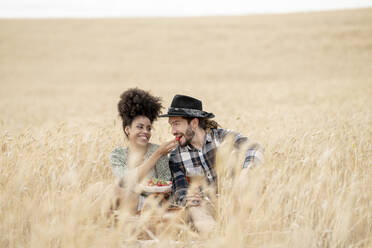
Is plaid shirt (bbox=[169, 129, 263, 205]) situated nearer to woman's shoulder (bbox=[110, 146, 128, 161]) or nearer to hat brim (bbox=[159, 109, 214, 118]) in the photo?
hat brim (bbox=[159, 109, 214, 118])

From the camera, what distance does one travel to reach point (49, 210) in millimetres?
2443

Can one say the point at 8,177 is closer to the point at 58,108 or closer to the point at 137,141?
the point at 137,141

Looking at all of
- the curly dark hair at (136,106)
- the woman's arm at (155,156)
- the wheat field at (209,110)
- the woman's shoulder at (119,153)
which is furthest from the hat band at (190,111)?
the wheat field at (209,110)

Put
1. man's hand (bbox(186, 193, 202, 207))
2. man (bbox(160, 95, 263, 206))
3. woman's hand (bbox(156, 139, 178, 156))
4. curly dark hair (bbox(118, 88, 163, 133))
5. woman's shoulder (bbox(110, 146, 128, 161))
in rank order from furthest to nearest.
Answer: curly dark hair (bbox(118, 88, 163, 133)) → woman's shoulder (bbox(110, 146, 128, 161)) → man (bbox(160, 95, 263, 206)) → woman's hand (bbox(156, 139, 178, 156)) → man's hand (bbox(186, 193, 202, 207))

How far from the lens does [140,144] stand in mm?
3562

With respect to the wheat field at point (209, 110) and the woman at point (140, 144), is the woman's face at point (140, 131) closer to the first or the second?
the woman at point (140, 144)

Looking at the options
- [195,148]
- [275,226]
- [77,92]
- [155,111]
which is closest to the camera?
[275,226]

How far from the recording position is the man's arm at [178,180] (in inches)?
128

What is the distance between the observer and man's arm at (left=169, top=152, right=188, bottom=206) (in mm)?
3244

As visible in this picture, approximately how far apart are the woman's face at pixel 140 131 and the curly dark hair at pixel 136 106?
8 cm

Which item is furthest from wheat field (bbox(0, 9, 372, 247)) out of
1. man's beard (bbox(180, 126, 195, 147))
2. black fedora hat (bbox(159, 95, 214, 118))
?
black fedora hat (bbox(159, 95, 214, 118))

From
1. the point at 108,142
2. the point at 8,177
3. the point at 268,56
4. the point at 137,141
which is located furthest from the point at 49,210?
the point at 268,56

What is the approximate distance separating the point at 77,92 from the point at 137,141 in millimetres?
17098

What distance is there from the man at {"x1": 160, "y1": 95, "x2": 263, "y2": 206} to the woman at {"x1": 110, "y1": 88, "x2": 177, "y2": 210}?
18 centimetres
